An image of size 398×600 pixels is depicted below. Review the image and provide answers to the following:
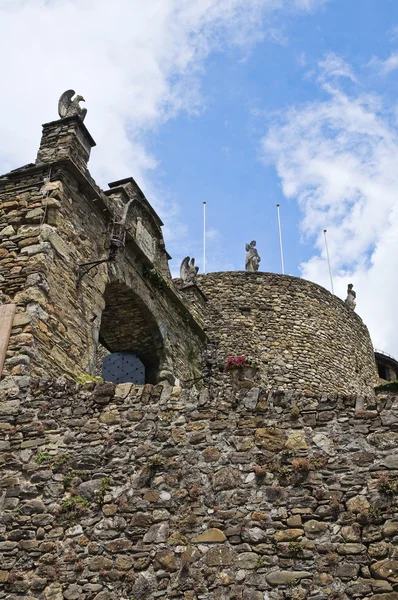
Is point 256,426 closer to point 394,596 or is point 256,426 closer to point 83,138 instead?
point 394,596

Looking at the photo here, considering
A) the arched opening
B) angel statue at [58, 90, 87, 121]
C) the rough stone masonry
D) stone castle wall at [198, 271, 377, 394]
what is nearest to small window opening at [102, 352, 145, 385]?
the arched opening

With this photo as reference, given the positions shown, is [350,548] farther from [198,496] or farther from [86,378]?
[86,378]

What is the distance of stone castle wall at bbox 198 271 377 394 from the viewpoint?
14.5 m

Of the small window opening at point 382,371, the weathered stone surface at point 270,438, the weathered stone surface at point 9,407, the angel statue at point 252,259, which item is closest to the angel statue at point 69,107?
the weathered stone surface at point 9,407

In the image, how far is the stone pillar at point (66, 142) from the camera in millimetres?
8695

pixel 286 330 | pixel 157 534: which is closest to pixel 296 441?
pixel 157 534

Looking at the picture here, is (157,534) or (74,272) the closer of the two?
(157,534)

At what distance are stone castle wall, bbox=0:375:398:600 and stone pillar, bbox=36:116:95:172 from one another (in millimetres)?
3585

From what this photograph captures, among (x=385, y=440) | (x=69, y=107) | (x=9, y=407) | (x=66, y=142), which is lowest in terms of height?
(x=385, y=440)

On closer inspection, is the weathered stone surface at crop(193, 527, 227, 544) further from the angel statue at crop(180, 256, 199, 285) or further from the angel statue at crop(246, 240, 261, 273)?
the angel statue at crop(246, 240, 261, 273)

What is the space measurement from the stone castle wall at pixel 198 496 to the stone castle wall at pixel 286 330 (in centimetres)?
799

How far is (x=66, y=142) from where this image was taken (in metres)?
8.80

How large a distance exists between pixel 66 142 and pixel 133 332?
327cm

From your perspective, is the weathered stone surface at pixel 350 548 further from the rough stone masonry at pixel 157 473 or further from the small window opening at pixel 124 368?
the small window opening at pixel 124 368
